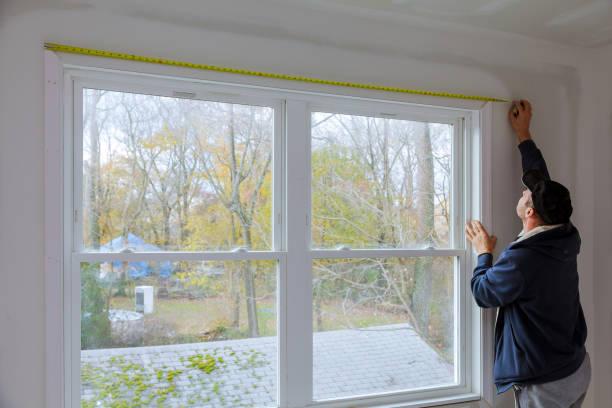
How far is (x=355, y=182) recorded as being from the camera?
2408 millimetres

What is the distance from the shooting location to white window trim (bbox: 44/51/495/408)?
1.82 metres

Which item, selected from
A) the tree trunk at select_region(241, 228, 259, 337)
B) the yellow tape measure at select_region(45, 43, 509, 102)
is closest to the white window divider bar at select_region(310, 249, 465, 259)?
the tree trunk at select_region(241, 228, 259, 337)

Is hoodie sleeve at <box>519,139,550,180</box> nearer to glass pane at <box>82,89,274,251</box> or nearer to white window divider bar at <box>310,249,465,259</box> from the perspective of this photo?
white window divider bar at <box>310,249,465,259</box>

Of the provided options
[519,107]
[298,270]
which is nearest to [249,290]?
[298,270]

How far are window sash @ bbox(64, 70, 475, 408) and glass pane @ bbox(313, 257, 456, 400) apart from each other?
0.18 feet

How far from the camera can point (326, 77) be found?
7.39 ft

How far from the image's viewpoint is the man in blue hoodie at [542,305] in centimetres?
214

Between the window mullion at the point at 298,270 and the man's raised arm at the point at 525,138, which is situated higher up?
the man's raised arm at the point at 525,138

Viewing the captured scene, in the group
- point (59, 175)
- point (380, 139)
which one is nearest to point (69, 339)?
point (59, 175)

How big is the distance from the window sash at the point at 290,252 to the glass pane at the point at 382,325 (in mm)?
54

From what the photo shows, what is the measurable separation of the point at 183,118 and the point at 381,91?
987 mm

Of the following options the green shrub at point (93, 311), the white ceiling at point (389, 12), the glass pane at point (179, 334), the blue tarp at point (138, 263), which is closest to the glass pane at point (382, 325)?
the glass pane at point (179, 334)

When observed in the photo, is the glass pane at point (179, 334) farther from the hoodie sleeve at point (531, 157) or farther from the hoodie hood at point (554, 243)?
the hoodie sleeve at point (531, 157)

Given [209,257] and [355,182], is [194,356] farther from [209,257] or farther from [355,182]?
[355,182]
